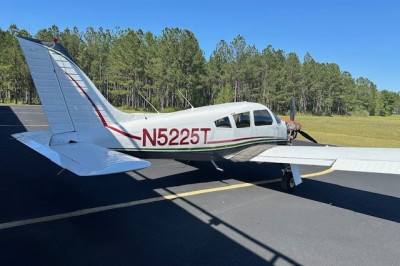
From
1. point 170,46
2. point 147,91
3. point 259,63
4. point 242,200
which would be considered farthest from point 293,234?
point 259,63

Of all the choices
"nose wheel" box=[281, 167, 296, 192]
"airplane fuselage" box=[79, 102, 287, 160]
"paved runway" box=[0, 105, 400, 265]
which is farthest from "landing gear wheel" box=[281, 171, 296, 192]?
"airplane fuselage" box=[79, 102, 287, 160]

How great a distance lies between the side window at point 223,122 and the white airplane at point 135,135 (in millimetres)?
31

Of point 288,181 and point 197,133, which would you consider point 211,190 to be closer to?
point 197,133

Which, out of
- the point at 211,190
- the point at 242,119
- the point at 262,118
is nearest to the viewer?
the point at 211,190

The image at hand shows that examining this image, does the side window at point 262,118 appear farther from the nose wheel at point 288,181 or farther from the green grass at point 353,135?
the green grass at point 353,135

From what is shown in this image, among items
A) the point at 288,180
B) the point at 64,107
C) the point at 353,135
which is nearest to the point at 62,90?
the point at 64,107

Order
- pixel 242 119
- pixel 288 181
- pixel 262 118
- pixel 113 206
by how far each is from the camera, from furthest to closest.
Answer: pixel 262 118
pixel 242 119
pixel 288 181
pixel 113 206

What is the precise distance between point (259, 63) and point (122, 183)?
266 feet

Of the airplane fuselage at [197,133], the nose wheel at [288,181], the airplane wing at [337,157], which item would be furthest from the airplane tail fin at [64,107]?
the nose wheel at [288,181]

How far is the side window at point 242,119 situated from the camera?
922cm

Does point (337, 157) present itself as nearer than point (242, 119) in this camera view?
Yes

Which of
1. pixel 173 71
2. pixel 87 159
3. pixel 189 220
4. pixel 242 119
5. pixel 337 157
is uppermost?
pixel 173 71

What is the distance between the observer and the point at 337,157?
7.38 meters

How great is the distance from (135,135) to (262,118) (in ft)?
14.8
